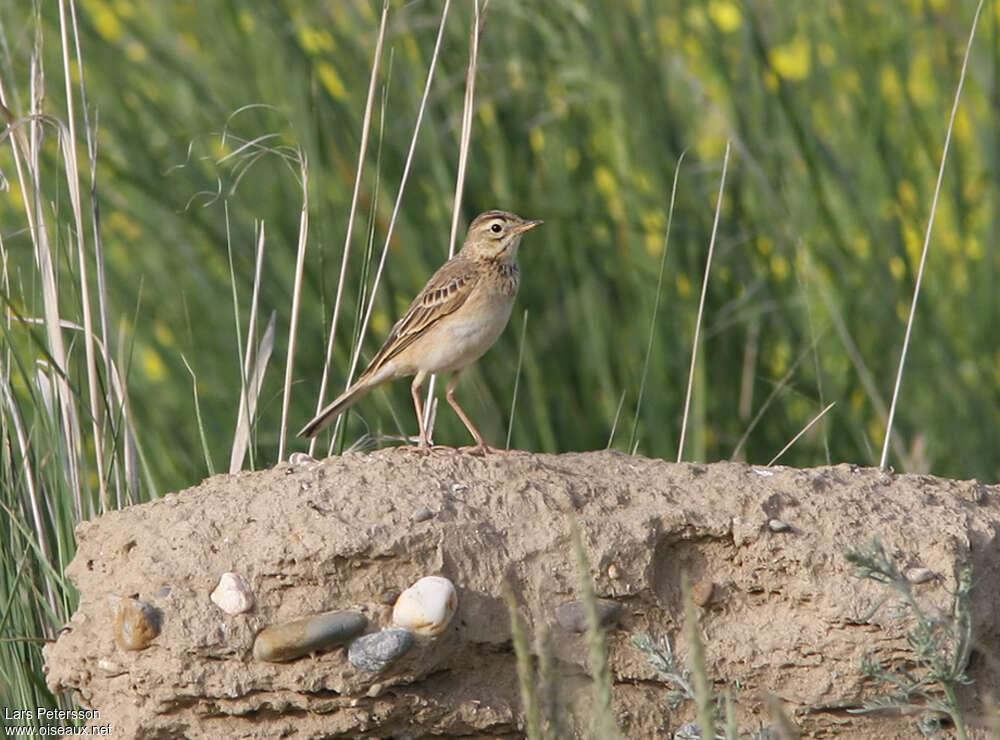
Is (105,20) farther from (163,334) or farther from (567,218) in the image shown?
(567,218)

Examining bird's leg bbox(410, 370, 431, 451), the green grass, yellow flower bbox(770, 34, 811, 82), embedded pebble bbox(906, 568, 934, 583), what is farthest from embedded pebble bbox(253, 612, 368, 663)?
yellow flower bbox(770, 34, 811, 82)

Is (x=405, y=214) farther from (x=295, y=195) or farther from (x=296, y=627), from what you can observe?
(x=296, y=627)

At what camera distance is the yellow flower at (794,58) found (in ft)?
25.2

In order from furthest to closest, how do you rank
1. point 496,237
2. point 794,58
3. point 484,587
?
point 794,58 < point 496,237 < point 484,587

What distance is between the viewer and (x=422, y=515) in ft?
10.7

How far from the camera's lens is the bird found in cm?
502

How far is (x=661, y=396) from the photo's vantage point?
6621 mm

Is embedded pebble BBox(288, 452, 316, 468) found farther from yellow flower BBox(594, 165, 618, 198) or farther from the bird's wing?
yellow flower BBox(594, 165, 618, 198)

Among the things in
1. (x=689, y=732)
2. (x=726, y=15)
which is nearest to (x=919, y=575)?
(x=689, y=732)

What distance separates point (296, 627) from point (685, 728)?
2.74ft

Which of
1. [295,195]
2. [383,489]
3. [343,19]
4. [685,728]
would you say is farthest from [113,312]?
[685,728]

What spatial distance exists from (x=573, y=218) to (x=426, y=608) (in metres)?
3.71

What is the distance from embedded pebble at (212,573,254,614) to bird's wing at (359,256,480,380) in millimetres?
1949

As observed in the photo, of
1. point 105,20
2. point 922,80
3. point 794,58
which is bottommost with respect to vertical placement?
point 922,80
